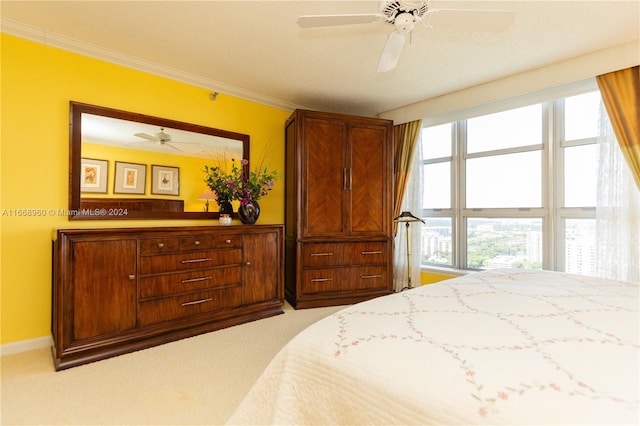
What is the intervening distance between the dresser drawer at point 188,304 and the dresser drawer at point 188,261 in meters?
0.23

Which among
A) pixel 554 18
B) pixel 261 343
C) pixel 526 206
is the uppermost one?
pixel 554 18

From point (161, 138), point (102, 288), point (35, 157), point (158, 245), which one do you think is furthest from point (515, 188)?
point (35, 157)

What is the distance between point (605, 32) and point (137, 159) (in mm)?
4002

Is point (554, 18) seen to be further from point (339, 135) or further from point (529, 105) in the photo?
point (339, 135)

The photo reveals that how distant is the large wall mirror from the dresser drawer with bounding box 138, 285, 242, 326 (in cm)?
83

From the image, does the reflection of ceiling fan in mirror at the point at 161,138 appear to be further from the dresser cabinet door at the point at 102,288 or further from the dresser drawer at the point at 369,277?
the dresser drawer at the point at 369,277

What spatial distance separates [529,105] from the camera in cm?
301

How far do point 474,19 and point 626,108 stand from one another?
192 cm

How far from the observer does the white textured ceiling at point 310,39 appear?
200 cm

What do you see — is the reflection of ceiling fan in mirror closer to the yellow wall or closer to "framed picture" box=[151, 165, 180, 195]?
"framed picture" box=[151, 165, 180, 195]

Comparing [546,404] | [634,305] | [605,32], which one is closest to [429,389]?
[546,404]

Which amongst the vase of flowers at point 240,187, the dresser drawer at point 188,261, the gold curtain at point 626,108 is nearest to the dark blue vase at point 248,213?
the vase of flowers at point 240,187

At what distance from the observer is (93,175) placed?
8.12 feet

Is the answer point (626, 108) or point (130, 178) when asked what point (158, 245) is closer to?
point (130, 178)
